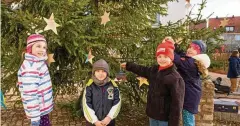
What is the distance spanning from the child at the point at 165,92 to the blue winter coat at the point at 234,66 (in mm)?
7870

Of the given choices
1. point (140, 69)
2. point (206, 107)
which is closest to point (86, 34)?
point (140, 69)

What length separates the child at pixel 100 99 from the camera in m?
3.86

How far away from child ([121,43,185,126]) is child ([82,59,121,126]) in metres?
0.52

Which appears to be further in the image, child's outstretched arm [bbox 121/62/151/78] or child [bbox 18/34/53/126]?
child's outstretched arm [bbox 121/62/151/78]

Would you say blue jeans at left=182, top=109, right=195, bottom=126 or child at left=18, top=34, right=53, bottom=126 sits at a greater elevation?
child at left=18, top=34, right=53, bottom=126

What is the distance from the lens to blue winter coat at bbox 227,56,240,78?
10.9 metres

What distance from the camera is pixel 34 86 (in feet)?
11.8

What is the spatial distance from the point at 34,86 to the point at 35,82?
0.05 meters

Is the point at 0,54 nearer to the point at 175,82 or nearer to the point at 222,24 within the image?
the point at 175,82

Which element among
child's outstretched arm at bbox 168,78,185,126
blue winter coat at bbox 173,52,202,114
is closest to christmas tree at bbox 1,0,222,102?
blue winter coat at bbox 173,52,202,114

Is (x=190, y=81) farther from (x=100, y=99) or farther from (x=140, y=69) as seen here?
(x=100, y=99)

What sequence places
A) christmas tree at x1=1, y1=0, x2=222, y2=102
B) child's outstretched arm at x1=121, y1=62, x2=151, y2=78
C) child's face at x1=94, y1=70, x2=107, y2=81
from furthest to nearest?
1. christmas tree at x1=1, y1=0, x2=222, y2=102
2. child's outstretched arm at x1=121, y1=62, x2=151, y2=78
3. child's face at x1=94, y1=70, x2=107, y2=81

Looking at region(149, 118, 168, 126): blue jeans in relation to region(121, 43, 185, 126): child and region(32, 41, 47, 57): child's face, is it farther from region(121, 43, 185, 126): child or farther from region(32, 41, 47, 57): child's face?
region(32, 41, 47, 57): child's face

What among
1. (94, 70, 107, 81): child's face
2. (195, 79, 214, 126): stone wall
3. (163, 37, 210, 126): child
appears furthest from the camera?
(195, 79, 214, 126): stone wall
